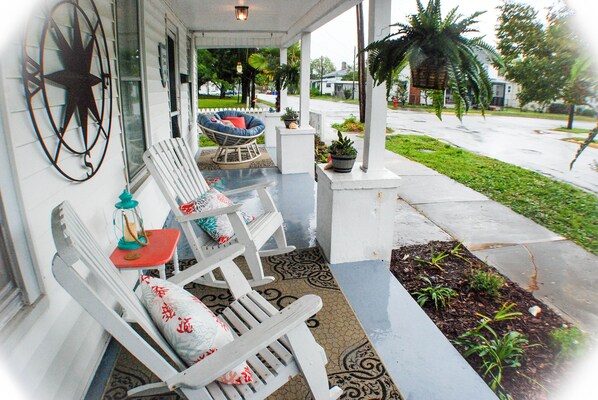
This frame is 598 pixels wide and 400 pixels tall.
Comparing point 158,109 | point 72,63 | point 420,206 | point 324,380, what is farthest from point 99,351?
point 420,206

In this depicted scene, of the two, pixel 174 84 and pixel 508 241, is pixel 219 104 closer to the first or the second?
pixel 174 84

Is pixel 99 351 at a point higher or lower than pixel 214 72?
lower

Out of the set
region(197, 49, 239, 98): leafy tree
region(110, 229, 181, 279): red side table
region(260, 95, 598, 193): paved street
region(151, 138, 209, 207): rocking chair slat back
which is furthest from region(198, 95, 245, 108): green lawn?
region(110, 229, 181, 279): red side table

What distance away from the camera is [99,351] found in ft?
6.88

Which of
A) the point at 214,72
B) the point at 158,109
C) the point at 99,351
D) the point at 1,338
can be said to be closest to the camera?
the point at 1,338

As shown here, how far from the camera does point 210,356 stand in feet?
4.38

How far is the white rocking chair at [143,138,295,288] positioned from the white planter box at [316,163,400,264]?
421 mm

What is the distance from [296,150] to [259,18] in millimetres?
2103

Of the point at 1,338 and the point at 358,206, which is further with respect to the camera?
the point at 358,206

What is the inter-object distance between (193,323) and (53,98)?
118 cm

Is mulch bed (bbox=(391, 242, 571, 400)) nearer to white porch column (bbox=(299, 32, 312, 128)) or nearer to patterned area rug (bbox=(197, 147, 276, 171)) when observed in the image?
white porch column (bbox=(299, 32, 312, 128))

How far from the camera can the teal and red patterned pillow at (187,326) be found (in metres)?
1.40

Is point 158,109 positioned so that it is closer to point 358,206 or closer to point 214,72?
point 358,206

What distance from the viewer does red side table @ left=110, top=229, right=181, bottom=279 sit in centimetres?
208
